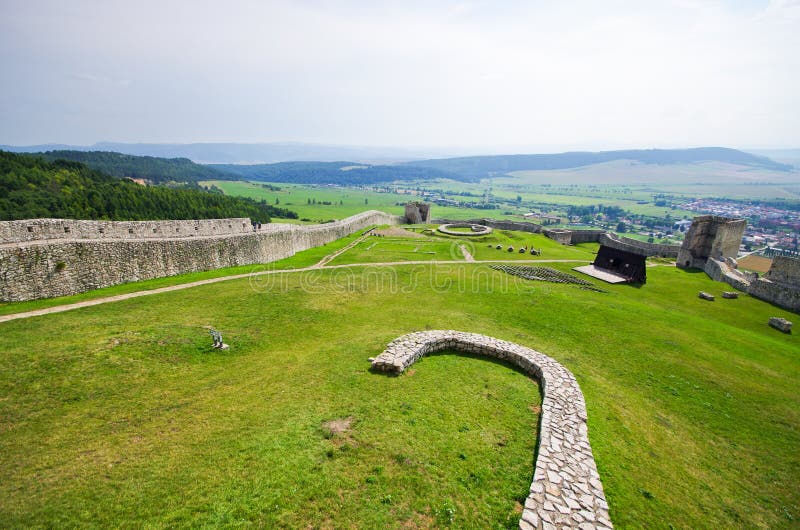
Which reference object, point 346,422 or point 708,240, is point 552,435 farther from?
point 708,240

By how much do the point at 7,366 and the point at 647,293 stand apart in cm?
3608

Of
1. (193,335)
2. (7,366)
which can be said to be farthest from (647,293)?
(7,366)

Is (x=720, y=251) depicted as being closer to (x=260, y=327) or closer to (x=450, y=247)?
(x=450, y=247)

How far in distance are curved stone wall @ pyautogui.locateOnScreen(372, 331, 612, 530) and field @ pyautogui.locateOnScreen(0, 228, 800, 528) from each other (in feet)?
1.39

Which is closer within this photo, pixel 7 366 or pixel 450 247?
pixel 7 366

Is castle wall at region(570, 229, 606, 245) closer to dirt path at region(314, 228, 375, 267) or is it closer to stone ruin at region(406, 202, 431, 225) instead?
stone ruin at region(406, 202, 431, 225)

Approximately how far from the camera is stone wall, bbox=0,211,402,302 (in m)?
17.0

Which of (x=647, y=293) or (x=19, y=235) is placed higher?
(x=19, y=235)

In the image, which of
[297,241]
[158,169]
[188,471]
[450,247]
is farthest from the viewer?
[158,169]

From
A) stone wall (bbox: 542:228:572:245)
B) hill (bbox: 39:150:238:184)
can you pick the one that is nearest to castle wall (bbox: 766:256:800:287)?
stone wall (bbox: 542:228:572:245)

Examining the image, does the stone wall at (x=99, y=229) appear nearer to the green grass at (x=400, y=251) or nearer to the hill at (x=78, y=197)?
the green grass at (x=400, y=251)

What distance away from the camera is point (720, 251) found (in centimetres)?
3938

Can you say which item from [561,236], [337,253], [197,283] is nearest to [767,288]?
[561,236]

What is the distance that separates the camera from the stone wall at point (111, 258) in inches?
671
